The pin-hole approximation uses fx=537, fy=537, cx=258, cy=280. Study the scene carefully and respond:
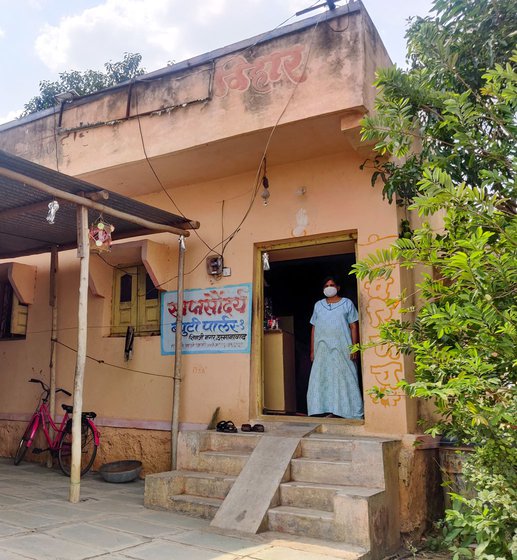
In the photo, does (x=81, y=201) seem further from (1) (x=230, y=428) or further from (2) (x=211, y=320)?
(1) (x=230, y=428)

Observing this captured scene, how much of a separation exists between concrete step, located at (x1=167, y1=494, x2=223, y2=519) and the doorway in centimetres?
172

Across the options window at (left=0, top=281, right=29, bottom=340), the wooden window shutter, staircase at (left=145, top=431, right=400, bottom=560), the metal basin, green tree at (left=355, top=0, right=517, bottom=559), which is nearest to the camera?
green tree at (left=355, top=0, right=517, bottom=559)

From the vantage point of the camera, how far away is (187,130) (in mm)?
6918

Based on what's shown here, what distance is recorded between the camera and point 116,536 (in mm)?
4453

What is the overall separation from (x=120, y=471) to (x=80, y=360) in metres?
1.99

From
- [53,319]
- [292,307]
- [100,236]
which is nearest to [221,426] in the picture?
[100,236]

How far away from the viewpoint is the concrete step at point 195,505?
518 centimetres

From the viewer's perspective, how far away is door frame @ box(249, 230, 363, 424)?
260 inches

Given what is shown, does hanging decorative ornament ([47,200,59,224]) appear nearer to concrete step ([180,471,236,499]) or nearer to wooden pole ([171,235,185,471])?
wooden pole ([171,235,185,471])

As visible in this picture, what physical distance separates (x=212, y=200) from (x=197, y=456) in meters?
3.45

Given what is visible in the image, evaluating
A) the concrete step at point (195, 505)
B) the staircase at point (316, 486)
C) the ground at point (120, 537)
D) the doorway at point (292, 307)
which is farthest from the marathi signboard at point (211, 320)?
the ground at point (120, 537)

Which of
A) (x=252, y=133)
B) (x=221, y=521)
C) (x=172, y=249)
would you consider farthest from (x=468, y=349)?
(x=172, y=249)

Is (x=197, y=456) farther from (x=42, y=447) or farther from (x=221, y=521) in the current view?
(x=42, y=447)

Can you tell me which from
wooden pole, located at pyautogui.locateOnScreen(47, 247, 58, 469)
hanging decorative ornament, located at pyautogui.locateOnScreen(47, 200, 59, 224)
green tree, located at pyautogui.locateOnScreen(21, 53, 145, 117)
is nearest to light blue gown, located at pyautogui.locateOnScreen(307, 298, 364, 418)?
hanging decorative ornament, located at pyautogui.locateOnScreen(47, 200, 59, 224)
